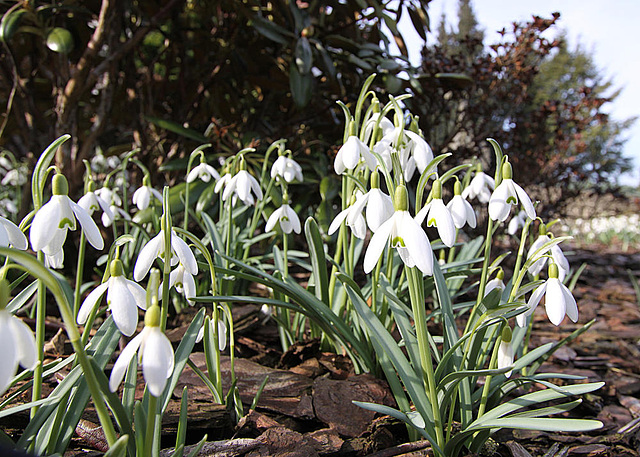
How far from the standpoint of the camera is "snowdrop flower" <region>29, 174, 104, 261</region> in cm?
78

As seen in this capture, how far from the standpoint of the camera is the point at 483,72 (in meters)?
2.84

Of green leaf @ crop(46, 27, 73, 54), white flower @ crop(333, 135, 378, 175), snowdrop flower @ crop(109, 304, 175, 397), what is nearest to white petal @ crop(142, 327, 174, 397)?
snowdrop flower @ crop(109, 304, 175, 397)

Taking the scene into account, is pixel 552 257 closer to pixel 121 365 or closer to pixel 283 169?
pixel 121 365

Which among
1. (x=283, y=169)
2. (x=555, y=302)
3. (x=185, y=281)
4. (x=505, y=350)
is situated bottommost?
(x=505, y=350)

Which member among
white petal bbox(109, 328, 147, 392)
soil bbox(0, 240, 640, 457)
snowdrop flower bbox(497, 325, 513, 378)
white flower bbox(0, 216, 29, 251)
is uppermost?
white flower bbox(0, 216, 29, 251)

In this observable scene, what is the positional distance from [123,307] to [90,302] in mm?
130

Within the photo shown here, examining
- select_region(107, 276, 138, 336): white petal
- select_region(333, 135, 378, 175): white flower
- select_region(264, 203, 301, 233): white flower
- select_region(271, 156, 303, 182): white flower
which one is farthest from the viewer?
select_region(271, 156, 303, 182): white flower

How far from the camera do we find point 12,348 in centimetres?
55

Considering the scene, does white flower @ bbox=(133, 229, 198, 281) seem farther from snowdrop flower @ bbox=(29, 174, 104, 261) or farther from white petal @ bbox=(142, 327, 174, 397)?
white petal @ bbox=(142, 327, 174, 397)

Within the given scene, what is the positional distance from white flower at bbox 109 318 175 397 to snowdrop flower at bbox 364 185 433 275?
36 cm

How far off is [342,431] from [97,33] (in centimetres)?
211

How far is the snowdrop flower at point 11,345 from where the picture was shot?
541mm

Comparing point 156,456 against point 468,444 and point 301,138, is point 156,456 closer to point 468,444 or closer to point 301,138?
point 468,444

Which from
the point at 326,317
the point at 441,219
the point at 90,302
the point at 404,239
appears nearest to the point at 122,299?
the point at 90,302
